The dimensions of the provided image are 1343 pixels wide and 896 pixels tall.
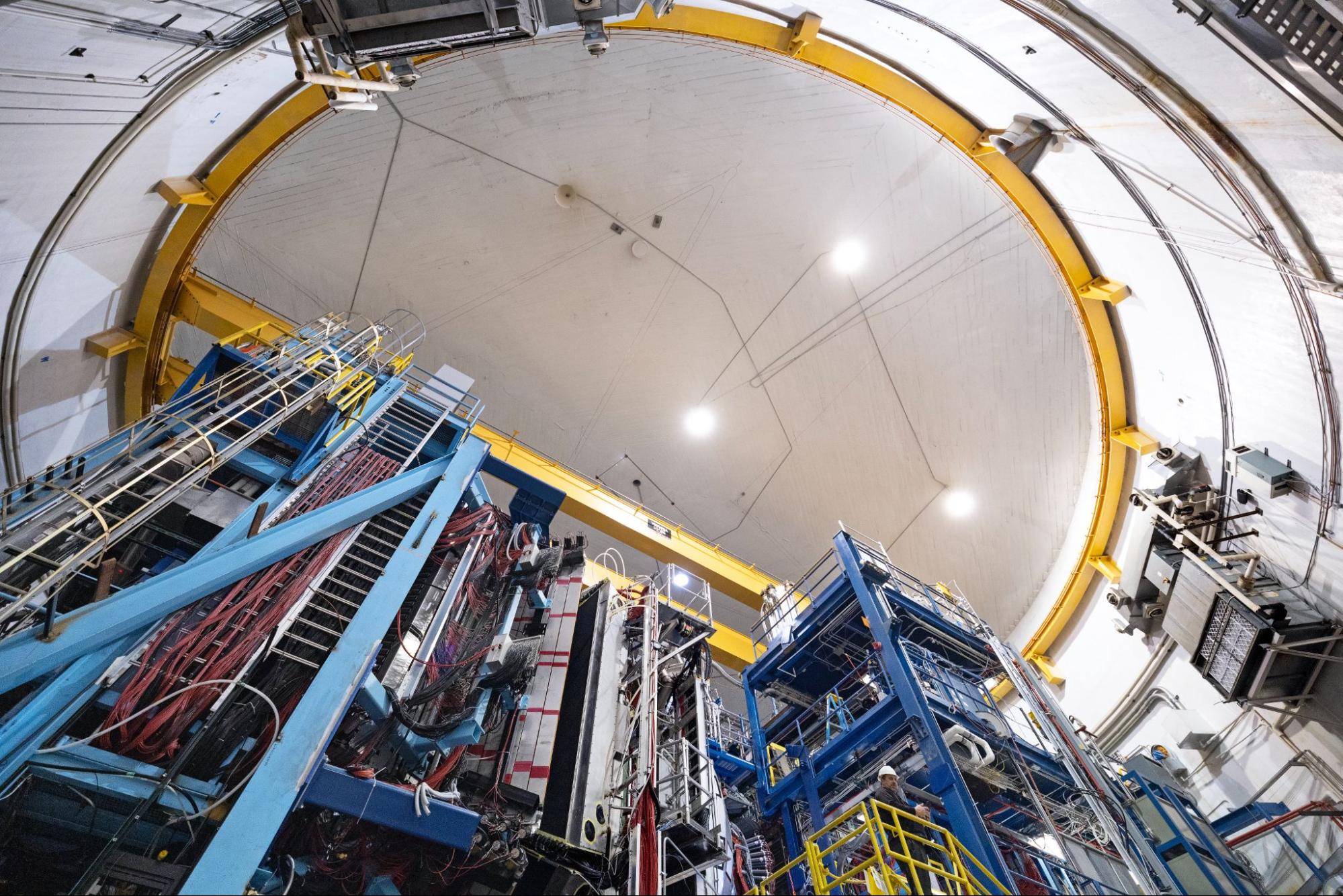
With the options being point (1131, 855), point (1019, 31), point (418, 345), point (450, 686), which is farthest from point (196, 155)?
point (1131, 855)

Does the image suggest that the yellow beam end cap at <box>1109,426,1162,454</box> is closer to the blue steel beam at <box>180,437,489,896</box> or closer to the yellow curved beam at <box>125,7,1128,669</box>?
the yellow curved beam at <box>125,7,1128,669</box>

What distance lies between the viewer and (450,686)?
584 cm

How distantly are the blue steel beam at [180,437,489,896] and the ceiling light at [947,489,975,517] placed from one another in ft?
34.0

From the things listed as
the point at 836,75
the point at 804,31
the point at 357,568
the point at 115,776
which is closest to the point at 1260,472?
the point at 836,75

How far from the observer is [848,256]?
12.4 meters

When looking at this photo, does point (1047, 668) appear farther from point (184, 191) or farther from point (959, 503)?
point (184, 191)

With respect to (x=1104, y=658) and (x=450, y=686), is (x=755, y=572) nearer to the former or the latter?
(x=1104, y=658)

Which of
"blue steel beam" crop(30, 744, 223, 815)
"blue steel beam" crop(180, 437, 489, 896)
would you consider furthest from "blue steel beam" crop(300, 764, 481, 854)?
"blue steel beam" crop(30, 744, 223, 815)

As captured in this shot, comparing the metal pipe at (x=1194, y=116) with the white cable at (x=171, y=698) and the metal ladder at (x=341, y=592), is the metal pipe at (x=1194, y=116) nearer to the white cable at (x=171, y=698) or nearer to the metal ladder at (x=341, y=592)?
the metal ladder at (x=341, y=592)

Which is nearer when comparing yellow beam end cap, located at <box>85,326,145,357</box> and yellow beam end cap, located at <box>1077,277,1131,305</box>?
yellow beam end cap, located at <box>85,326,145,357</box>

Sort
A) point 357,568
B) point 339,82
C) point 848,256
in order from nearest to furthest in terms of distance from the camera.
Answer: point 339,82 < point 357,568 < point 848,256

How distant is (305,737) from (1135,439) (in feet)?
35.8

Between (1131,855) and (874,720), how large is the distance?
2252 mm

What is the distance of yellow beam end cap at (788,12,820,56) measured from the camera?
8.50 m
